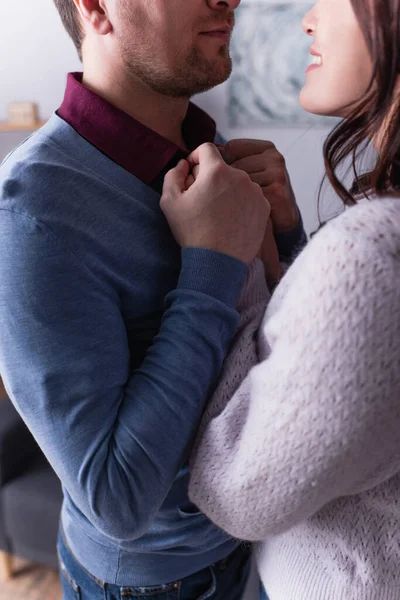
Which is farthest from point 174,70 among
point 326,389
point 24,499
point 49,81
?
point 49,81

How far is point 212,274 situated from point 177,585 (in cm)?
49

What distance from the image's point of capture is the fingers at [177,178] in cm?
72

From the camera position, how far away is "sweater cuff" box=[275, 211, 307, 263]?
99 centimetres

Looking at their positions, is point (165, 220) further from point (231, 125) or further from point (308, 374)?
point (231, 125)

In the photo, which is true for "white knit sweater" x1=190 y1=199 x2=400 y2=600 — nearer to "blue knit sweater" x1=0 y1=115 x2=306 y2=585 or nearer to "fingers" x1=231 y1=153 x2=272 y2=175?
"blue knit sweater" x1=0 y1=115 x2=306 y2=585

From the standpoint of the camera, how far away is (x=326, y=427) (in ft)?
1.71

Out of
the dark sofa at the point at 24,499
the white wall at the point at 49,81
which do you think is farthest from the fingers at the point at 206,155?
the white wall at the point at 49,81

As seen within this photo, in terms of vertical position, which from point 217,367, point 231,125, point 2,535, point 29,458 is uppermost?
point 217,367

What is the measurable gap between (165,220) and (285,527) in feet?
1.37

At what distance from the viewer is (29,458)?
1.97m

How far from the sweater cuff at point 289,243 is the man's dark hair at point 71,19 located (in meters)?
0.48

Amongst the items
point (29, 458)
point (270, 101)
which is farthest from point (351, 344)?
point (270, 101)

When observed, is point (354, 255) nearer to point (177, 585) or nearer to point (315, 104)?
point (315, 104)

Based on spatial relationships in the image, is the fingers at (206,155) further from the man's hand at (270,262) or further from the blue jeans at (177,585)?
the blue jeans at (177,585)
